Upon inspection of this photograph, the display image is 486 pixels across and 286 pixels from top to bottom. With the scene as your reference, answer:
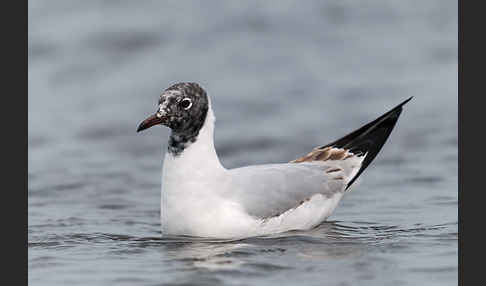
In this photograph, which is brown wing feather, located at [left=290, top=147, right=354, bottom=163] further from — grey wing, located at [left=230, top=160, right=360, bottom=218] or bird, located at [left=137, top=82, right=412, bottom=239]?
bird, located at [left=137, top=82, right=412, bottom=239]

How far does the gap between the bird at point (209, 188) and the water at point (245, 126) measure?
0.63 feet

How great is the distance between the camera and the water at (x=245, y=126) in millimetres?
8516

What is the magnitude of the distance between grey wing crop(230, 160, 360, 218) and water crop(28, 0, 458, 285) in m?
0.33

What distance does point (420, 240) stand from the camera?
30.2ft

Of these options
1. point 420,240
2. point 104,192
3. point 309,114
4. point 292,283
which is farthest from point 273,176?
point 309,114

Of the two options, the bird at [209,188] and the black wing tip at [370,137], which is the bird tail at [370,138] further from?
the bird at [209,188]

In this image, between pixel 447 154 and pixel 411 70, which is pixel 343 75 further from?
pixel 447 154

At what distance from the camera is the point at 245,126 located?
15.5 metres

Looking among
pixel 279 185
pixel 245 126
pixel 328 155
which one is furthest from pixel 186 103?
pixel 245 126

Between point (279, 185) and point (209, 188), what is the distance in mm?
743

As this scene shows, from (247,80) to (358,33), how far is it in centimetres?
272

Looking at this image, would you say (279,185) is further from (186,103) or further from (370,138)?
(370,138)

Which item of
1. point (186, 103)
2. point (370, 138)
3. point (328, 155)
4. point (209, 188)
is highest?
point (186, 103)

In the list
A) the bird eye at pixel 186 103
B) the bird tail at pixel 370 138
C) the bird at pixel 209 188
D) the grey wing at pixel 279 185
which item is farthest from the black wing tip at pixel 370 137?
the bird eye at pixel 186 103
